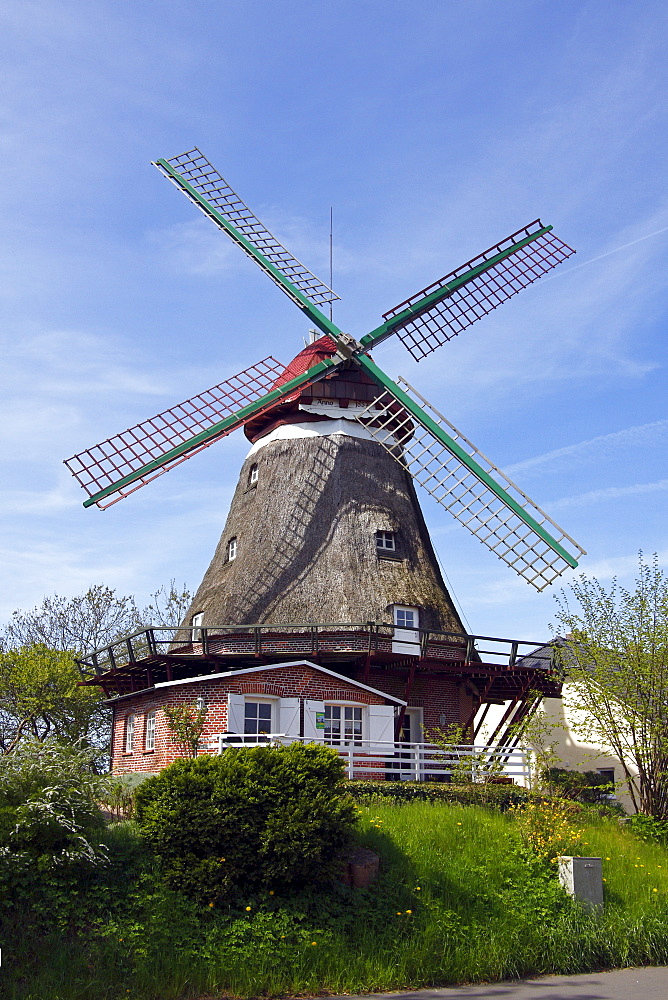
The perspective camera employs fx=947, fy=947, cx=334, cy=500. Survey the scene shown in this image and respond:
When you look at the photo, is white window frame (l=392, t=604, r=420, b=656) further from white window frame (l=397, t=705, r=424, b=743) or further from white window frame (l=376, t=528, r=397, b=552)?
white window frame (l=376, t=528, r=397, b=552)

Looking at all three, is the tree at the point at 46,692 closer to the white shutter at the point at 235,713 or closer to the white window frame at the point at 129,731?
the white window frame at the point at 129,731

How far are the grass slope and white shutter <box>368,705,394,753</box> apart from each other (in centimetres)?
534

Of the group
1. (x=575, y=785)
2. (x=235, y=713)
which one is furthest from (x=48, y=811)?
(x=575, y=785)

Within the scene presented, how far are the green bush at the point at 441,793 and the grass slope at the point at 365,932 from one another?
2.06 m

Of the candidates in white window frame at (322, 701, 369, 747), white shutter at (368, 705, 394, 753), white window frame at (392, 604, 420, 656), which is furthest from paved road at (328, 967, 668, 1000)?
white window frame at (392, 604, 420, 656)

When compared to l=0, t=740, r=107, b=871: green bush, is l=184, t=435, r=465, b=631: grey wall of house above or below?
above

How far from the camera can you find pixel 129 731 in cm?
2205

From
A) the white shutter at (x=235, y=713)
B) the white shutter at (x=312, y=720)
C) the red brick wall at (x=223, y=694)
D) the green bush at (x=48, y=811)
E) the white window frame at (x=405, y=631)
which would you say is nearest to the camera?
the green bush at (x=48, y=811)

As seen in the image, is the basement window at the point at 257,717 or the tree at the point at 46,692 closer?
the basement window at the point at 257,717

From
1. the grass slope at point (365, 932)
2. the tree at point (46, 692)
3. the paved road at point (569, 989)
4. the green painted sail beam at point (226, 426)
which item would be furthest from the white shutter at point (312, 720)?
the tree at point (46, 692)

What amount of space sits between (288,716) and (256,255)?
12.6 m

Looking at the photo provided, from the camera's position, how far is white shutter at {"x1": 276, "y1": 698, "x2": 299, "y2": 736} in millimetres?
19297

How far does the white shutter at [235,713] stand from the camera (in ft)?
61.7

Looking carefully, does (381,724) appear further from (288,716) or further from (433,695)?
(433,695)
